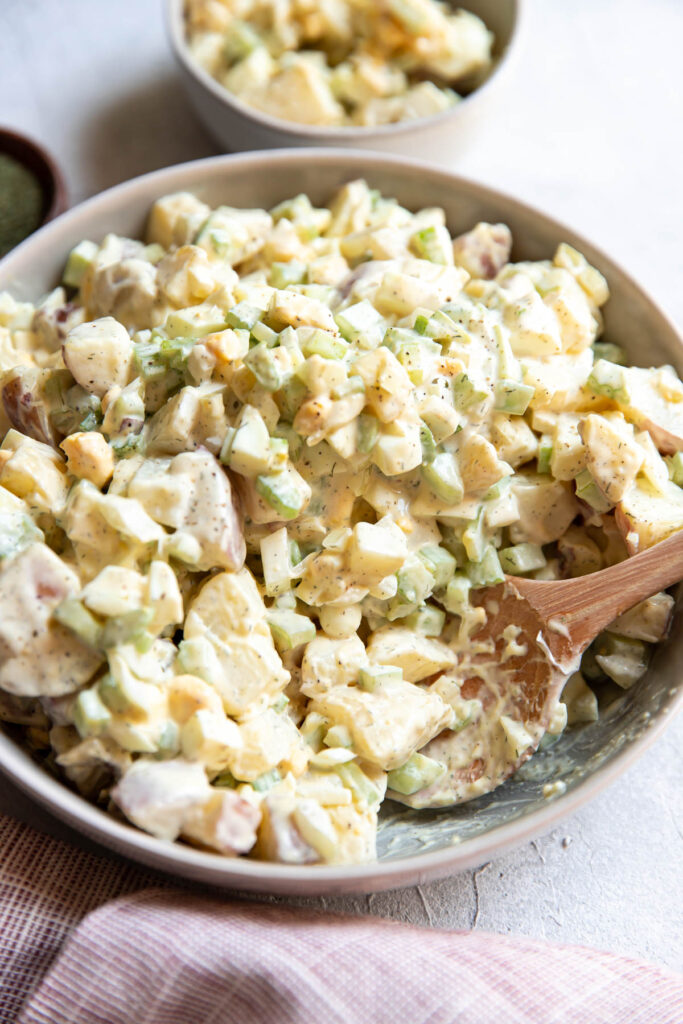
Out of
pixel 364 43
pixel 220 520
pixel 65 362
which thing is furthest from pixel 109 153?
pixel 220 520

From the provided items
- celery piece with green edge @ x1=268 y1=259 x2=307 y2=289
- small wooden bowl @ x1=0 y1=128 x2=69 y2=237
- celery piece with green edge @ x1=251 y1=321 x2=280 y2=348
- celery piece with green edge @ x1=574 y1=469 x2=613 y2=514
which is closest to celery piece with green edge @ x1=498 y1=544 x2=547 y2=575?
celery piece with green edge @ x1=574 y1=469 x2=613 y2=514

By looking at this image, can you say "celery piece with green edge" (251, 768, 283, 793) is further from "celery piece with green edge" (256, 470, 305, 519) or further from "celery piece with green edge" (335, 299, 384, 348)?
"celery piece with green edge" (335, 299, 384, 348)

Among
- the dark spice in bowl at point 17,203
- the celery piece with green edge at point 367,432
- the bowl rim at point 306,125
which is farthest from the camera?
the dark spice in bowl at point 17,203

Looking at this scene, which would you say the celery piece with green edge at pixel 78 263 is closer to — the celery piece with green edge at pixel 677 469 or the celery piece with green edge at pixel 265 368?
the celery piece with green edge at pixel 265 368

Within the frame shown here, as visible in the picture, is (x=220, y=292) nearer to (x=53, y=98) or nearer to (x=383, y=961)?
(x=383, y=961)

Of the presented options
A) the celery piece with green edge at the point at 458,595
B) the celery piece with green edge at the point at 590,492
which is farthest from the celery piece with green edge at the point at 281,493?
the celery piece with green edge at the point at 590,492

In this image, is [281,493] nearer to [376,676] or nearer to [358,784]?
[376,676]

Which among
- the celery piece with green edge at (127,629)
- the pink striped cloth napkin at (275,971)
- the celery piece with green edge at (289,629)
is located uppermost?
the celery piece with green edge at (127,629)
